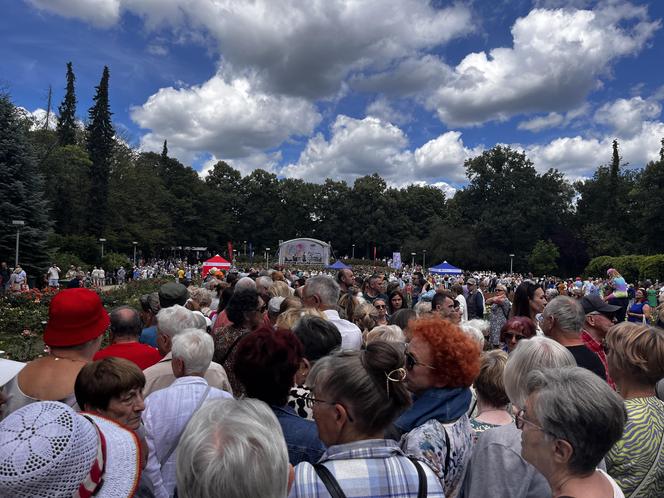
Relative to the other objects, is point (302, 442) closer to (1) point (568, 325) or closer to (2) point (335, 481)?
(2) point (335, 481)

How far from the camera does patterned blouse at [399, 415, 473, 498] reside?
1.98 m

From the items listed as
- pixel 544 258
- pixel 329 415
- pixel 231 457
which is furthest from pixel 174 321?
pixel 544 258

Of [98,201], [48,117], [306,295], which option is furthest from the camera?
[48,117]

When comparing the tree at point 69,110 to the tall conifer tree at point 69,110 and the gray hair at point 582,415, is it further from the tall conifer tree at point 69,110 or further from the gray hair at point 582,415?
the gray hair at point 582,415

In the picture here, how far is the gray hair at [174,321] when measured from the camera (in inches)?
142

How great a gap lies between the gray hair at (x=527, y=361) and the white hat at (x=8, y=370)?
Result: 7.88ft

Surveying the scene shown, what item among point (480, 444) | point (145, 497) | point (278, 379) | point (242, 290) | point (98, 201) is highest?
point (98, 201)

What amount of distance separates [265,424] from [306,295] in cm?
334

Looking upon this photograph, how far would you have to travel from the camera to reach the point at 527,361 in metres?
2.34

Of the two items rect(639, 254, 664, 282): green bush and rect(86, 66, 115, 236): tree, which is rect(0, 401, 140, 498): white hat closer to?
rect(639, 254, 664, 282): green bush

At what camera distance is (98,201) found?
43.5m

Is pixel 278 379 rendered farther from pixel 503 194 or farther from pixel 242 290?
pixel 503 194

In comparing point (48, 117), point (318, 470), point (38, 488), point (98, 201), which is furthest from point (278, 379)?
point (48, 117)

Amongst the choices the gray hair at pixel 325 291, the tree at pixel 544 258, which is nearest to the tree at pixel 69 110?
the tree at pixel 544 258
